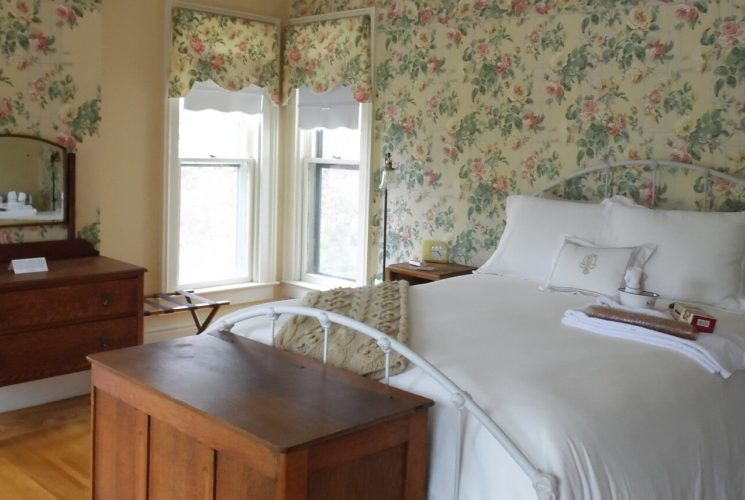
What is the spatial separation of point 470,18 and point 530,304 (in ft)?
6.11

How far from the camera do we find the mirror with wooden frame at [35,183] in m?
3.67

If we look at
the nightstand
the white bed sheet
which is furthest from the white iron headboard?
the white bed sheet

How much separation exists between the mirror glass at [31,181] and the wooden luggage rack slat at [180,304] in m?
0.65

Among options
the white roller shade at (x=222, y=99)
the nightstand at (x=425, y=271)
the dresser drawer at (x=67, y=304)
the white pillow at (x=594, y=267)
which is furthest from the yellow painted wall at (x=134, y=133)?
the white pillow at (x=594, y=267)

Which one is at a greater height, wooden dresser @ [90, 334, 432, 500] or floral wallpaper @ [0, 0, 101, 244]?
floral wallpaper @ [0, 0, 101, 244]

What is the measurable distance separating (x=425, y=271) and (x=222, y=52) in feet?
5.81

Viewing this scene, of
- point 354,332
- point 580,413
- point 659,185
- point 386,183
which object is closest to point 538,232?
point 659,185

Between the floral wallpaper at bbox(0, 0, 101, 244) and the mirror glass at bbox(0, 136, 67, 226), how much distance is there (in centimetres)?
4

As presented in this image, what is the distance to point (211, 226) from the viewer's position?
5.02m

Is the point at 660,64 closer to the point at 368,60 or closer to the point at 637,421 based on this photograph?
the point at 368,60

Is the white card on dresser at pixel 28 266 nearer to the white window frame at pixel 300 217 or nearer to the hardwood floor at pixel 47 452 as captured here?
the hardwood floor at pixel 47 452

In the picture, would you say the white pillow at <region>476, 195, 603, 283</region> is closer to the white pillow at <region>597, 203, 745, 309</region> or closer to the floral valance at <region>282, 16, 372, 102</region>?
the white pillow at <region>597, 203, 745, 309</region>

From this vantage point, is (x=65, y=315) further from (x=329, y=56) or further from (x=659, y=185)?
(x=659, y=185)

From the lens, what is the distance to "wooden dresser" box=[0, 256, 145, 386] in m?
3.36
